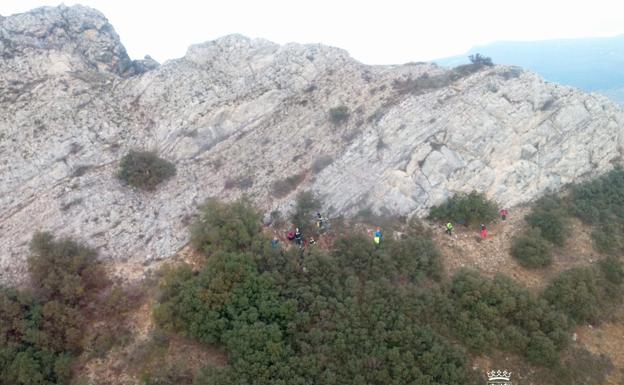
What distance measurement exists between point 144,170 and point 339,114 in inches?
683

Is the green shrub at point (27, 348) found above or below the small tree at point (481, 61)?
below

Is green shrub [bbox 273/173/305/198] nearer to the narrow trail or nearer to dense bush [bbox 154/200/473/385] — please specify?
dense bush [bbox 154/200/473/385]

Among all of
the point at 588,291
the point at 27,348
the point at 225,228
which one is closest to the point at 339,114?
the point at 225,228

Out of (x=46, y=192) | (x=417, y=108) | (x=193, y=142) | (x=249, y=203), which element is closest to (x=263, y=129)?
(x=193, y=142)

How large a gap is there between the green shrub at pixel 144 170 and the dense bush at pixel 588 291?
2846cm

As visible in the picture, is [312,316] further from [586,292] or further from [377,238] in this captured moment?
[586,292]

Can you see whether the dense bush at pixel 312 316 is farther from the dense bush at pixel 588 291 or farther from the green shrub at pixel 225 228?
the dense bush at pixel 588 291

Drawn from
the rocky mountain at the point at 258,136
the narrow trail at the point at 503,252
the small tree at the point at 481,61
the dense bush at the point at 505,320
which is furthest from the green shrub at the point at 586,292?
the small tree at the point at 481,61

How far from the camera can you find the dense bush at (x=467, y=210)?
89.6ft

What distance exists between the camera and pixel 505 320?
2066cm

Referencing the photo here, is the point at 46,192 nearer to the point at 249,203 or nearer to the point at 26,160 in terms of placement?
the point at 26,160

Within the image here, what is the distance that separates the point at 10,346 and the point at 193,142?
1948 centimetres

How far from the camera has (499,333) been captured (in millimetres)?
20250

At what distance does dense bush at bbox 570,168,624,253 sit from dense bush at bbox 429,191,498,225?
676 centimetres
